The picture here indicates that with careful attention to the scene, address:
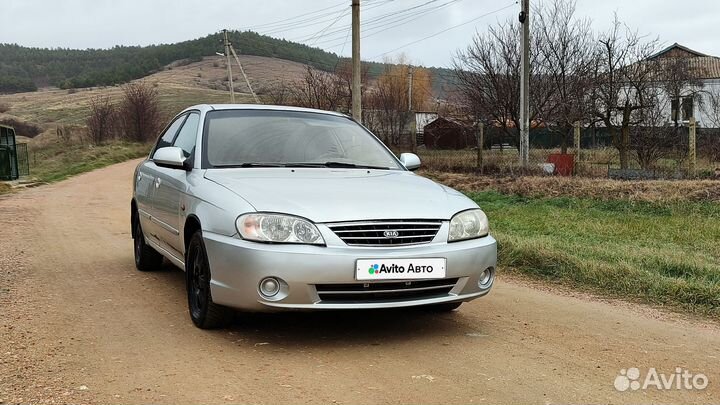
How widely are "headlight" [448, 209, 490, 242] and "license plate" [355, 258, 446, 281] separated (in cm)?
26

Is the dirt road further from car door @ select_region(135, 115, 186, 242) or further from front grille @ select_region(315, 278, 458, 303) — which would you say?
car door @ select_region(135, 115, 186, 242)

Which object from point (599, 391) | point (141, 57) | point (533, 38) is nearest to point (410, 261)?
point (599, 391)

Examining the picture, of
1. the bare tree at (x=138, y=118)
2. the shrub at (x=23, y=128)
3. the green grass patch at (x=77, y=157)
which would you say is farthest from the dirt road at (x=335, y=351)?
the shrub at (x=23, y=128)

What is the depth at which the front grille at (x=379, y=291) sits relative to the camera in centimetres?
402

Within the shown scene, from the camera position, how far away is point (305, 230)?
3984 mm

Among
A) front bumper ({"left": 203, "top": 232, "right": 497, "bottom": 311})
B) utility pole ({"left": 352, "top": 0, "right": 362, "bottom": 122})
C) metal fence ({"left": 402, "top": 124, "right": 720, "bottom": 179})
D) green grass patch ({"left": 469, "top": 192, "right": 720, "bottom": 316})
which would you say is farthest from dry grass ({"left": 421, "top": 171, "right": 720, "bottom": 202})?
front bumper ({"left": 203, "top": 232, "right": 497, "bottom": 311})

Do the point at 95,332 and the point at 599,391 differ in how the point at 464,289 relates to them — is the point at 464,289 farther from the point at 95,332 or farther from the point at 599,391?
the point at 95,332

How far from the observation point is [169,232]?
5520 millimetres

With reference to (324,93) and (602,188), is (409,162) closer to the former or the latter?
(602,188)

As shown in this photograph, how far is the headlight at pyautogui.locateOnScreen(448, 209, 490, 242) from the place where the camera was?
14.3ft

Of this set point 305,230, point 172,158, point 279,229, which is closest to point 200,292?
point 279,229

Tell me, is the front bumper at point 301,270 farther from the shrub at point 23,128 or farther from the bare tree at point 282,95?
the shrub at point 23,128

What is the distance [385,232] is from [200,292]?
1392 mm

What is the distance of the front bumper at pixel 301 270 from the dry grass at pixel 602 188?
318 inches
